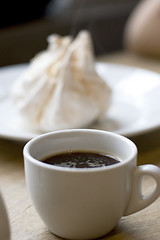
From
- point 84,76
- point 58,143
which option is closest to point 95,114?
point 84,76

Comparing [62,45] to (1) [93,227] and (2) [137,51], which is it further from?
(2) [137,51]

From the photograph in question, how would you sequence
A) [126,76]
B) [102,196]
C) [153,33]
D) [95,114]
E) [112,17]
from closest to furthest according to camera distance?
[102,196] → [95,114] → [126,76] → [153,33] → [112,17]

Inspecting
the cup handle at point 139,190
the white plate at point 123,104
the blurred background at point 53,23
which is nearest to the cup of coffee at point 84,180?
the cup handle at point 139,190

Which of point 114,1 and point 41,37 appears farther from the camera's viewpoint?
point 114,1

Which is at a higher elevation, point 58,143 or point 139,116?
point 58,143

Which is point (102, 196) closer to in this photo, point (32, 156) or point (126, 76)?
point (32, 156)

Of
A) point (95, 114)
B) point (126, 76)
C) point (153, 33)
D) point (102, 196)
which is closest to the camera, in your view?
point (102, 196)

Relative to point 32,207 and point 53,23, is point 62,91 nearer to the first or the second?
point 32,207
